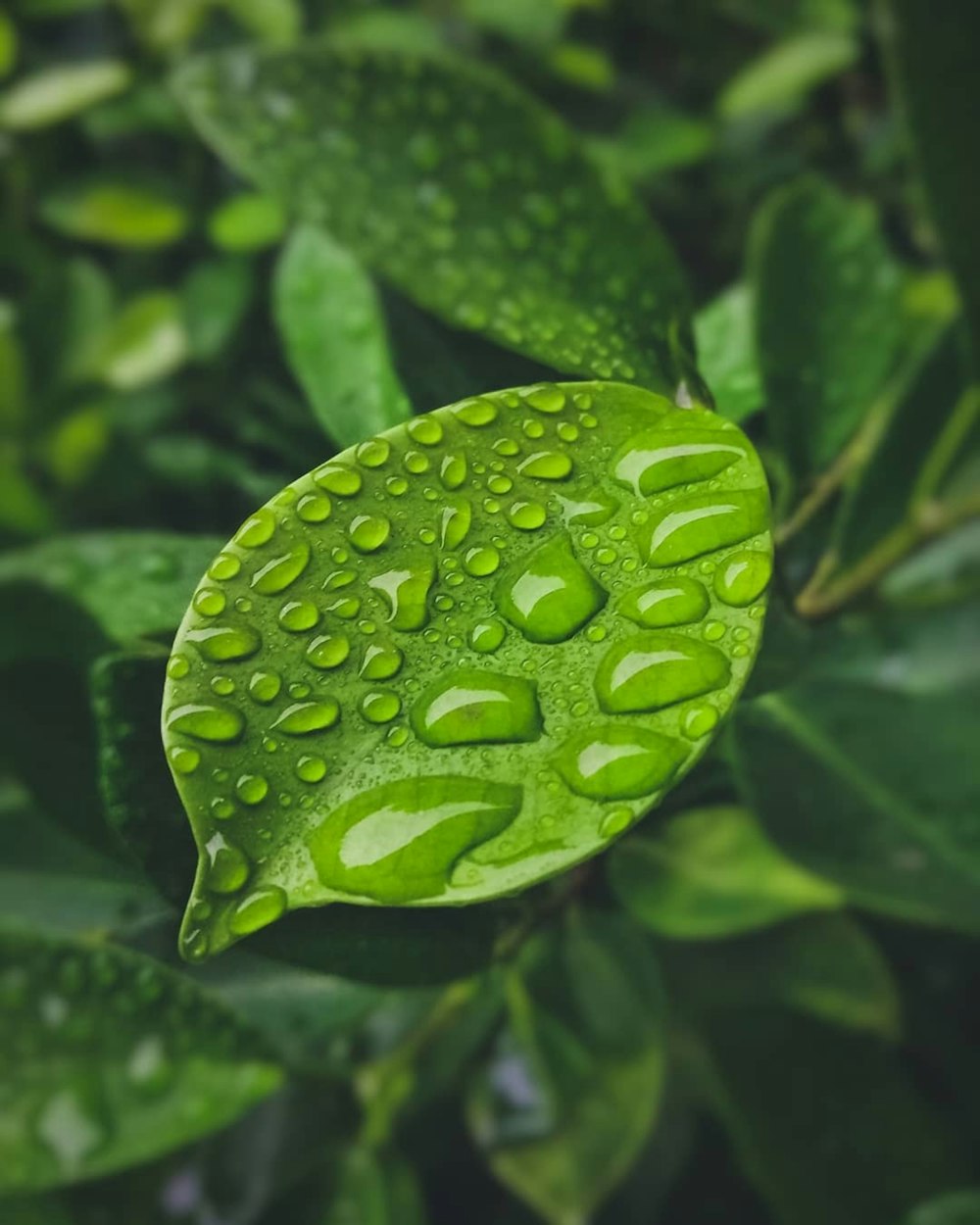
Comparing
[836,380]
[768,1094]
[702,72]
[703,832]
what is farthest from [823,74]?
[768,1094]

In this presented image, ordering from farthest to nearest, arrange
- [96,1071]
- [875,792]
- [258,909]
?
[875,792] → [96,1071] → [258,909]

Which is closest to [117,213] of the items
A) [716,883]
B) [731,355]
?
[731,355]

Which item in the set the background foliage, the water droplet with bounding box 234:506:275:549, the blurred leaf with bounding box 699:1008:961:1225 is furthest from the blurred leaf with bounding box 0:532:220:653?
the blurred leaf with bounding box 699:1008:961:1225

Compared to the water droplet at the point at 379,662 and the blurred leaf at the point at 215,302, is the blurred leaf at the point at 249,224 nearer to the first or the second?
the blurred leaf at the point at 215,302

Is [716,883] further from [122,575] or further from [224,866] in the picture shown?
[224,866]

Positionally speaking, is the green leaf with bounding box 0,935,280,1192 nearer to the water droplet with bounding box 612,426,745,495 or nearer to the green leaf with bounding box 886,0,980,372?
the water droplet with bounding box 612,426,745,495

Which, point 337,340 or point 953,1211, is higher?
point 337,340
